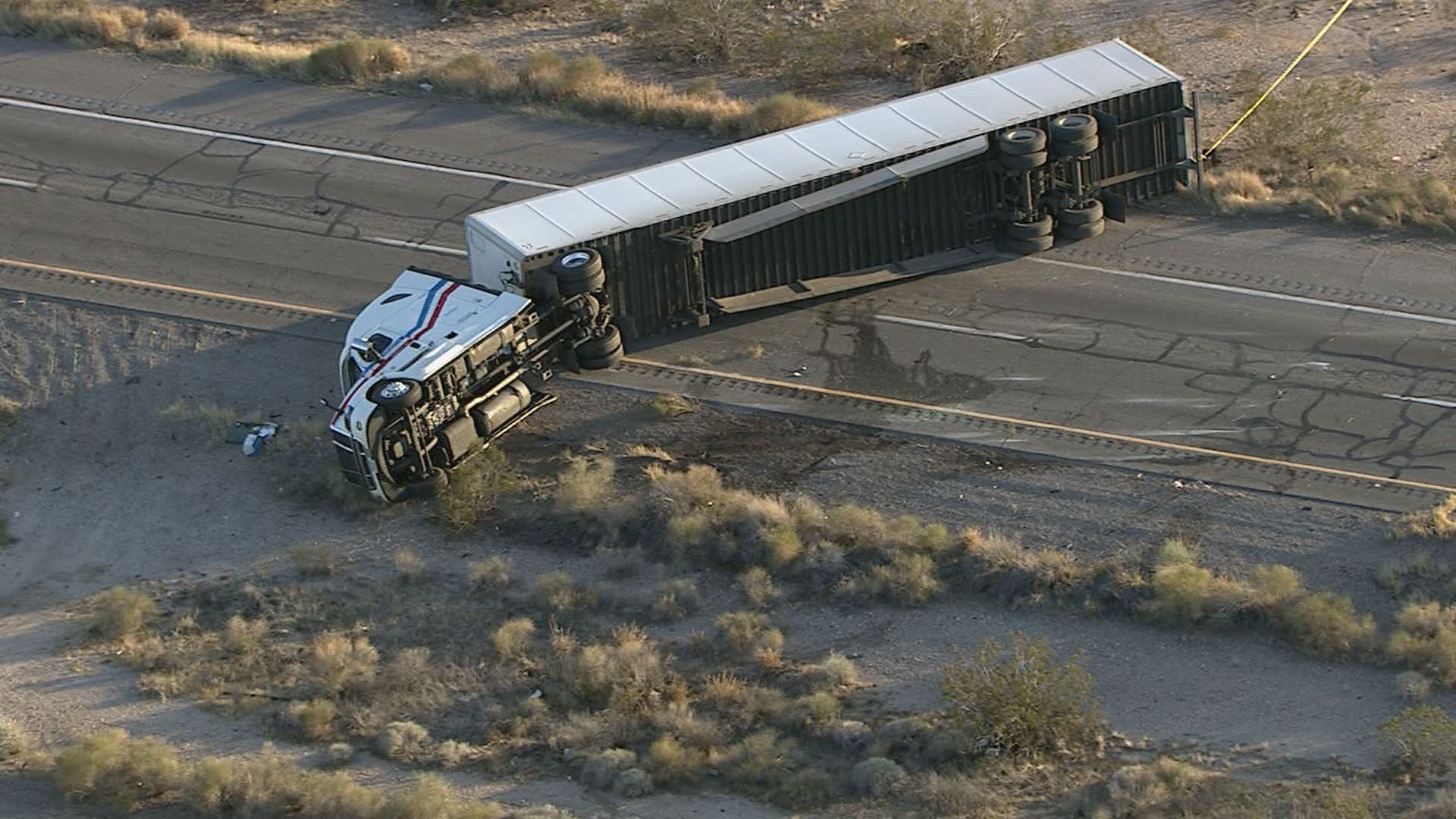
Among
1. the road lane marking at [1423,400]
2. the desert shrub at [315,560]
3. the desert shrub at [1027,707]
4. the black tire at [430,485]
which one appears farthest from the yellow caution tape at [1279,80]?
the desert shrub at [315,560]

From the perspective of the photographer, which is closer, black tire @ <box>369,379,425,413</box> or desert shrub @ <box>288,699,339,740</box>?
desert shrub @ <box>288,699,339,740</box>

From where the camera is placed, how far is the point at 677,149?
35.8 meters

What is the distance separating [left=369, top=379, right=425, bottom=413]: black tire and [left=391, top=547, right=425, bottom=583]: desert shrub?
6.36 feet

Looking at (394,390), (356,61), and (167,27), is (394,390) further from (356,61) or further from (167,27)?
(167,27)

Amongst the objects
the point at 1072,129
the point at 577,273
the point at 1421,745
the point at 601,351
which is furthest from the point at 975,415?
the point at 1421,745

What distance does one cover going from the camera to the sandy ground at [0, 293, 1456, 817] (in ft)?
75.9

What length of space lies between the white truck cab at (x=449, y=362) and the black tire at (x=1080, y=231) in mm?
8113

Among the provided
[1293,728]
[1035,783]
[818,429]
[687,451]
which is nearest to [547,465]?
[687,451]

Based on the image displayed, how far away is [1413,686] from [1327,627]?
1.31 m

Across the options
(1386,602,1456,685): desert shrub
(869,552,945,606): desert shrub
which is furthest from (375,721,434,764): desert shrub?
(1386,602,1456,685): desert shrub

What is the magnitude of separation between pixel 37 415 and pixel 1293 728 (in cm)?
1852

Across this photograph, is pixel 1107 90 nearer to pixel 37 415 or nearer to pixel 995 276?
pixel 995 276

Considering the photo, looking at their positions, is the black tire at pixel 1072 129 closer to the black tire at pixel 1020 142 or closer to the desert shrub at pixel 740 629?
the black tire at pixel 1020 142

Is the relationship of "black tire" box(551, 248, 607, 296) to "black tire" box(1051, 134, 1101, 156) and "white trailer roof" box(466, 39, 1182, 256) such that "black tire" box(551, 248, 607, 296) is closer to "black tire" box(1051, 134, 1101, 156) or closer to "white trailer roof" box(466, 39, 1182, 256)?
"white trailer roof" box(466, 39, 1182, 256)
